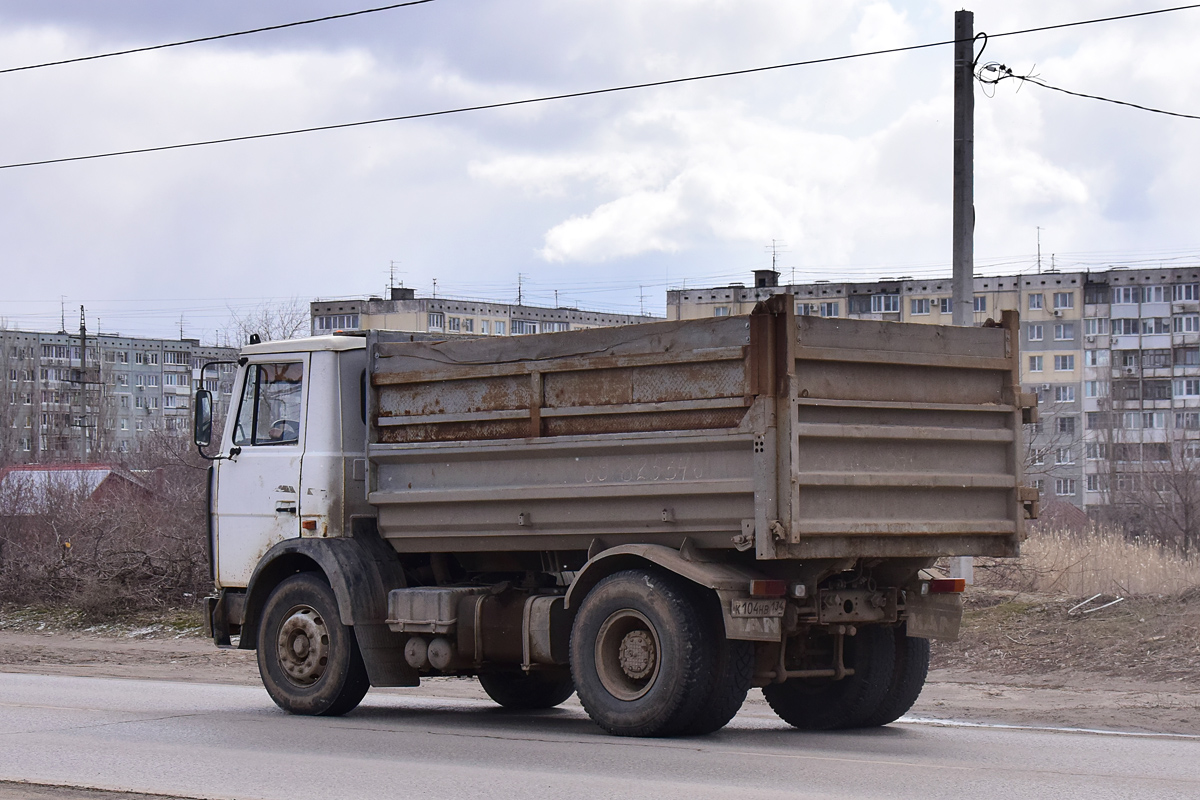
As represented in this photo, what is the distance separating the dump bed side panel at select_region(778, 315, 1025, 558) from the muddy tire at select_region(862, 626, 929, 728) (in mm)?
926

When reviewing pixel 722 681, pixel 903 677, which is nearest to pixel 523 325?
pixel 903 677

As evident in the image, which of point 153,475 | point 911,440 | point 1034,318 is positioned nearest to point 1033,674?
point 911,440

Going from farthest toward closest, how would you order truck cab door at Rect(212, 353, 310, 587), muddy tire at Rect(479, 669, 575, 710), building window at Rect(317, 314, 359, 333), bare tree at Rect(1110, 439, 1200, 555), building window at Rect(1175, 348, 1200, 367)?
building window at Rect(317, 314, 359, 333) → building window at Rect(1175, 348, 1200, 367) → bare tree at Rect(1110, 439, 1200, 555) → muddy tire at Rect(479, 669, 575, 710) → truck cab door at Rect(212, 353, 310, 587)

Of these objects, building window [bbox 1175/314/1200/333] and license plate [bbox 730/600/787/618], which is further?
building window [bbox 1175/314/1200/333]

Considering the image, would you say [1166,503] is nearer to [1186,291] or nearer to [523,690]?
[523,690]

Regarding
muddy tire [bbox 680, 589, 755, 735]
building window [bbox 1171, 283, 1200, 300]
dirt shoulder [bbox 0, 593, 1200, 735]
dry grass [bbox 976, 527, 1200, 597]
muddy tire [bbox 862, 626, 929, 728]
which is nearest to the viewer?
muddy tire [bbox 680, 589, 755, 735]

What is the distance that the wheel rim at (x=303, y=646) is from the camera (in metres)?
11.8

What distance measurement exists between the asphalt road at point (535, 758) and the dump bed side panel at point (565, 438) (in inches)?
55.4

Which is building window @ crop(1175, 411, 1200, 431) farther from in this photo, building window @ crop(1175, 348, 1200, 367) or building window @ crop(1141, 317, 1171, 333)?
building window @ crop(1141, 317, 1171, 333)

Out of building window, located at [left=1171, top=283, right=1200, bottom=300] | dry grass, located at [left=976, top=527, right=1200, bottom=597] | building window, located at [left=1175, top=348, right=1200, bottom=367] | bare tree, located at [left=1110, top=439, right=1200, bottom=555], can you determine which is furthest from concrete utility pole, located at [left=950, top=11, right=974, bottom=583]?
building window, located at [left=1171, top=283, right=1200, bottom=300]

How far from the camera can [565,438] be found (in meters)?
10.6

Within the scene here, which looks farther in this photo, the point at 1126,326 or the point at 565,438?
the point at 1126,326

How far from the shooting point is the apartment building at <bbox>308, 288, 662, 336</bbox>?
4035 inches

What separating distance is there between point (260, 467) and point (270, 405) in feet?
1.66
